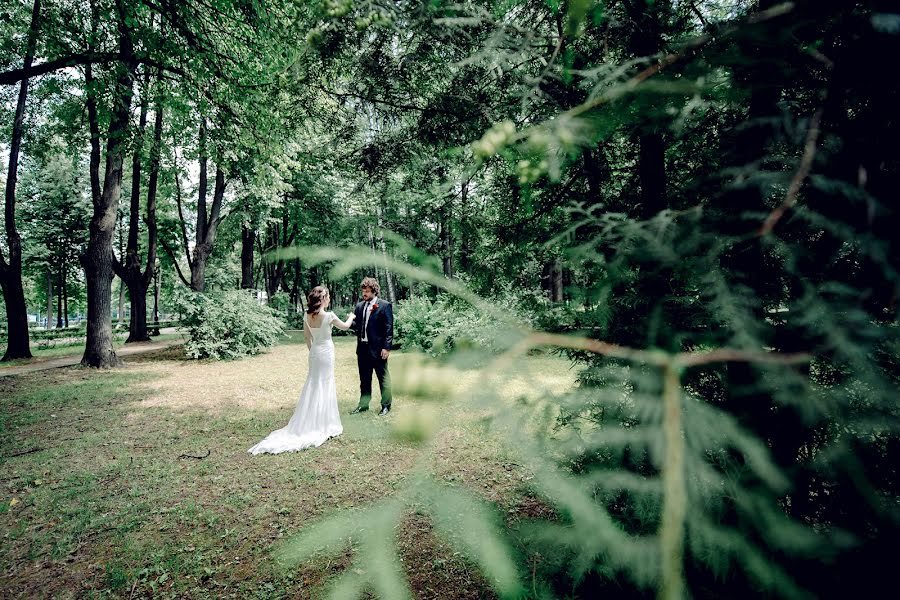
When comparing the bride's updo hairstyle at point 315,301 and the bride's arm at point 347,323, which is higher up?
the bride's updo hairstyle at point 315,301

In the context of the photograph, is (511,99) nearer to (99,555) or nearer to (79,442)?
(99,555)

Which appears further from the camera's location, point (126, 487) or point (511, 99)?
point (126, 487)

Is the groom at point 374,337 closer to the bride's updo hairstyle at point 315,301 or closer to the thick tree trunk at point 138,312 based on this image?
the bride's updo hairstyle at point 315,301

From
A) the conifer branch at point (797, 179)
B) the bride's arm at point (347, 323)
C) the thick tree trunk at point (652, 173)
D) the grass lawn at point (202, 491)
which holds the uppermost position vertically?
the thick tree trunk at point (652, 173)

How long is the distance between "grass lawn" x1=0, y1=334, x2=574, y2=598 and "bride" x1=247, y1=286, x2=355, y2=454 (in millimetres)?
358

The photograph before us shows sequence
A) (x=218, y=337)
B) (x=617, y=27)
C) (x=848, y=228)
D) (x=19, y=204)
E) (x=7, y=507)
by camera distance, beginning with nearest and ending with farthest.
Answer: (x=848, y=228), (x=617, y=27), (x=7, y=507), (x=218, y=337), (x=19, y=204)

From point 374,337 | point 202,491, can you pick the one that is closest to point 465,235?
point 374,337

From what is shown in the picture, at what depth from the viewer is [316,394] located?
20.6 feet

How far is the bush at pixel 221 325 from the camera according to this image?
13391 millimetres

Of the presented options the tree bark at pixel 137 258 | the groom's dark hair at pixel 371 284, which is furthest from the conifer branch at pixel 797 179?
the tree bark at pixel 137 258

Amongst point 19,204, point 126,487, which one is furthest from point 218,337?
point 19,204

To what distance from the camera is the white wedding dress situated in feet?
20.0

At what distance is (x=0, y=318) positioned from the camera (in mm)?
33312

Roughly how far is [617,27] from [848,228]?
256 cm
